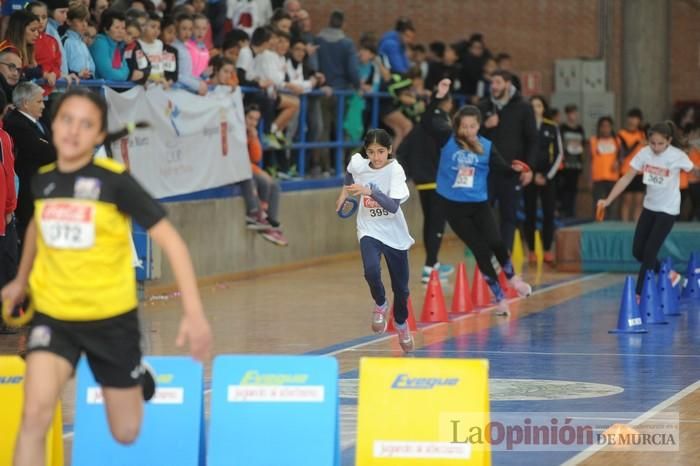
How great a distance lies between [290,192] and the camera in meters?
22.6

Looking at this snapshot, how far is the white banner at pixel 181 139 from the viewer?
18.0 m

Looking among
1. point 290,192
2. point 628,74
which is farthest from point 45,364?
point 628,74

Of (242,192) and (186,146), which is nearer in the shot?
(186,146)

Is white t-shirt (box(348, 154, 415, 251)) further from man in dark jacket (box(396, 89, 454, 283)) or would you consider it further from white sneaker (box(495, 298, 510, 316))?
man in dark jacket (box(396, 89, 454, 283))

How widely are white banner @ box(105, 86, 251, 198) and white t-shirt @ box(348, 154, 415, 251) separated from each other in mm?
4800

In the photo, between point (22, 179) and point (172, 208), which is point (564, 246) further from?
point (22, 179)

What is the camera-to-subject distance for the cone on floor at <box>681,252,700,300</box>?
19.1m

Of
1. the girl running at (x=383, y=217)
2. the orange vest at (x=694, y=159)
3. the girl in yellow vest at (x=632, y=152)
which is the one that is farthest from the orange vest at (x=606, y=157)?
the girl running at (x=383, y=217)

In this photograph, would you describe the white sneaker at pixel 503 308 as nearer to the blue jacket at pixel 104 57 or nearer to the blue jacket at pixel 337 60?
the blue jacket at pixel 104 57

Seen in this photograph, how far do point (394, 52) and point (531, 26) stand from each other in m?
6.51

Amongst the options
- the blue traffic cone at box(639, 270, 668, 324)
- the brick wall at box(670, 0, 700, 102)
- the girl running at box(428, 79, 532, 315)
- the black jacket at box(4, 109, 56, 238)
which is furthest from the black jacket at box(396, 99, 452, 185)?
the brick wall at box(670, 0, 700, 102)

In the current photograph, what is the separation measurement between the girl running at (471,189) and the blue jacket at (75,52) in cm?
410

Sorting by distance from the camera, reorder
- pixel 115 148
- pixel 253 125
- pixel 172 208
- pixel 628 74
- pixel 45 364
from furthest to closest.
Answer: pixel 628 74
pixel 253 125
pixel 172 208
pixel 115 148
pixel 45 364

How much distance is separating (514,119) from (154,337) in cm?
680
